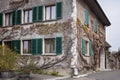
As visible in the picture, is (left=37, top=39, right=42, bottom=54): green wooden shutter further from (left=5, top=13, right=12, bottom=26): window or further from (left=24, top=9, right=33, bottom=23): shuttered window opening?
(left=5, top=13, right=12, bottom=26): window

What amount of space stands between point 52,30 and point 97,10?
7181mm

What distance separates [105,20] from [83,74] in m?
11.5

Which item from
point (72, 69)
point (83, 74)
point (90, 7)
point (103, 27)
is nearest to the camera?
point (72, 69)

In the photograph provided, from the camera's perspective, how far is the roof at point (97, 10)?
25295 mm

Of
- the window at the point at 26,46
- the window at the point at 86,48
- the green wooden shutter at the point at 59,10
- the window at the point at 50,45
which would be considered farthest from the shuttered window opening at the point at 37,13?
the window at the point at 86,48

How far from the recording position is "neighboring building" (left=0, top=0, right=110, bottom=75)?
2186 cm

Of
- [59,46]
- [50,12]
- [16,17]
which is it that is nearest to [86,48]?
[59,46]

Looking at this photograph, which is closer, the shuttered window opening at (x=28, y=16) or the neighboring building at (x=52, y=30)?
the neighboring building at (x=52, y=30)

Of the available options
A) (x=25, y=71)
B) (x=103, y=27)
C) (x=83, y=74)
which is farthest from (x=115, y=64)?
(x=25, y=71)

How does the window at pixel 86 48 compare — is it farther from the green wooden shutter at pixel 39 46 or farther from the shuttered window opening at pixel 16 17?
the shuttered window opening at pixel 16 17

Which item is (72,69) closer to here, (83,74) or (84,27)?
(83,74)

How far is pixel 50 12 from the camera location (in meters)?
23.1

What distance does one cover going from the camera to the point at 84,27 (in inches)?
957

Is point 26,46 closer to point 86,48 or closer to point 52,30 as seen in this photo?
point 52,30
